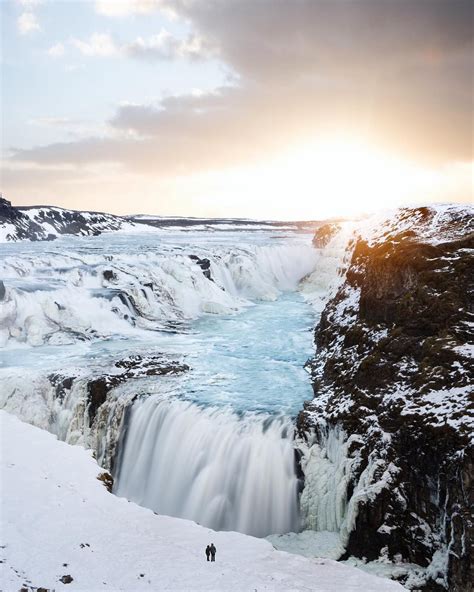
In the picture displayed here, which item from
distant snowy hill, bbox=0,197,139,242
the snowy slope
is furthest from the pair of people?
distant snowy hill, bbox=0,197,139,242

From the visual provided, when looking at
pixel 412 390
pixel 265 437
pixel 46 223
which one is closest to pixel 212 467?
pixel 265 437

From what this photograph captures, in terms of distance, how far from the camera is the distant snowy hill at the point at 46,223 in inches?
3184

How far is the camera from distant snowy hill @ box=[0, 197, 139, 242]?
8088 centimetres

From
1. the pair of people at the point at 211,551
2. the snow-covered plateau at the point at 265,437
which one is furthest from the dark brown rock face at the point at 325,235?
the pair of people at the point at 211,551

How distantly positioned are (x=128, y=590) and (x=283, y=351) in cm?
1592

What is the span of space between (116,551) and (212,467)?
16.1ft

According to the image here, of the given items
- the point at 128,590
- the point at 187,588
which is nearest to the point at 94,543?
the point at 128,590

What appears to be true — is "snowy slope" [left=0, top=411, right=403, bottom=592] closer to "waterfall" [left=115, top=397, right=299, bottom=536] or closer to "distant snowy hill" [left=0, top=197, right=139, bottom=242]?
"waterfall" [left=115, top=397, right=299, bottom=536]

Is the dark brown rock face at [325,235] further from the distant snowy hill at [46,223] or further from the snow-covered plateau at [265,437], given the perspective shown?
the distant snowy hill at [46,223]

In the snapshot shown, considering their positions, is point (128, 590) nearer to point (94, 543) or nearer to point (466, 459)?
point (94, 543)

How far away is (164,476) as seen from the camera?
14.6 meters

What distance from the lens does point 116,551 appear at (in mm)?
9312

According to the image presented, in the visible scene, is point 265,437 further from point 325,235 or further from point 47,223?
point 47,223

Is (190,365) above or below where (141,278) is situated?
below
